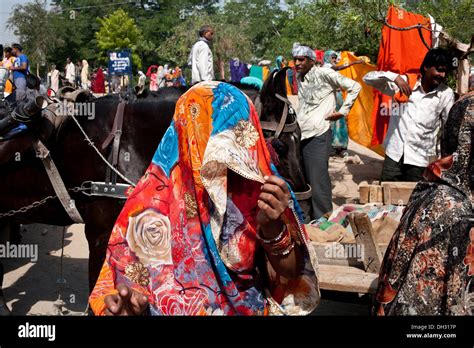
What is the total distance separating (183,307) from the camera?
170 cm

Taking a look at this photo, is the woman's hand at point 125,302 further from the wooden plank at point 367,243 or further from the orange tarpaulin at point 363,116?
the orange tarpaulin at point 363,116

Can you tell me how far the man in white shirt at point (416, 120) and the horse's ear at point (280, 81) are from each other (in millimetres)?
1755

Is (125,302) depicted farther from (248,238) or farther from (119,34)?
(119,34)

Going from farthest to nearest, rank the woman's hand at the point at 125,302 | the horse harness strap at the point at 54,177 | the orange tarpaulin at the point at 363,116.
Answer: the orange tarpaulin at the point at 363,116 < the horse harness strap at the point at 54,177 < the woman's hand at the point at 125,302

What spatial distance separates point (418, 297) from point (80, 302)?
11.0 feet

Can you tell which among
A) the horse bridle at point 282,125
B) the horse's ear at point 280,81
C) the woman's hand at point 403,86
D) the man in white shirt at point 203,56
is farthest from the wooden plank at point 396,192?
the man in white shirt at point 203,56

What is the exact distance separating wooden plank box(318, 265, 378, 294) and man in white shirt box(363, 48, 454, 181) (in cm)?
231

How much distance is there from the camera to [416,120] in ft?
16.4

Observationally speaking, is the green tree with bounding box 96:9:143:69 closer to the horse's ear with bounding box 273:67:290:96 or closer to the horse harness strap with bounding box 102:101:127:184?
the horse's ear with bounding box 273:67:290:96

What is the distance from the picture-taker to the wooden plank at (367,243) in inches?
114
